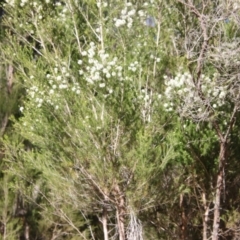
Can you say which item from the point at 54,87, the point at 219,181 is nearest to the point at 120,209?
the point at 219,181

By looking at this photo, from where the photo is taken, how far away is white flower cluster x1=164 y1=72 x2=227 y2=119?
4.02m

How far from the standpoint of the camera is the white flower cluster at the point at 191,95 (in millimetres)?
4023

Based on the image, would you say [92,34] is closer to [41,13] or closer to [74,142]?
[41,13]

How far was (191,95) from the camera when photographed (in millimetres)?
4008

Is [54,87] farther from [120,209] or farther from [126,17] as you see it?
[120,209]

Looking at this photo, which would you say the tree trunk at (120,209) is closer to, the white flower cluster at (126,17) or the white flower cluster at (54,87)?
the white flower cluster at (54,87)

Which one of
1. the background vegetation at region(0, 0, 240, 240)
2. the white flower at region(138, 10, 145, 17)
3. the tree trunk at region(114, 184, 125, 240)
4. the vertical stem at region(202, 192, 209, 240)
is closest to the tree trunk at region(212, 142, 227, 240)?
the background vegetation at region(0, 0, 240, 240)

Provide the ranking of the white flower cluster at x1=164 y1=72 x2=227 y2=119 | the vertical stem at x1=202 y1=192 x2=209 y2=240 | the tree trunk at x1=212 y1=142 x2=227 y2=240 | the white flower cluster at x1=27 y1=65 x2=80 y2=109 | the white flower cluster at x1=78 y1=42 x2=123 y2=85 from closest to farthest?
the white flower cluster at x1=78 y1=42 x2=123 y2=85 → the white flower cluster at x1=164 y1=72 x2=227 y2=119 → the white flower cluster at x1=27 y1=65 x2=80 y2=109 → the tree trunk at x1=212 y1=142 x2=227 y2=240 → the vertical stem at x1=202 y1=192 x2=209 y2=240

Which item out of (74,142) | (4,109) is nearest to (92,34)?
(74,142)

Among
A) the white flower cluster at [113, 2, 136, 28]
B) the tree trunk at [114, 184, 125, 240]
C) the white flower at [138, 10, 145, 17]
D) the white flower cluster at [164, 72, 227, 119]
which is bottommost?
the tree trunk at [114, 184, 125, 240]

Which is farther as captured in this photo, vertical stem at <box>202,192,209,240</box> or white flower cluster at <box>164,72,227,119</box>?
vertical stem at <box>202,192,209,240</box>

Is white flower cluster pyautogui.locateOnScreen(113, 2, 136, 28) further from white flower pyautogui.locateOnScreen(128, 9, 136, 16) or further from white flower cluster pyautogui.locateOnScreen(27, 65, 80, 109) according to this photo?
white flower cluster pyautogui.locateOnScreen(27, 65, 80, 109)

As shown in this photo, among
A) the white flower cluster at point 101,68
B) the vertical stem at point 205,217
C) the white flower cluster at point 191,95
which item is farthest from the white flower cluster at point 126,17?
the vertical stem at point 205,217

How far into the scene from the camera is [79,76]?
13.9 feet
